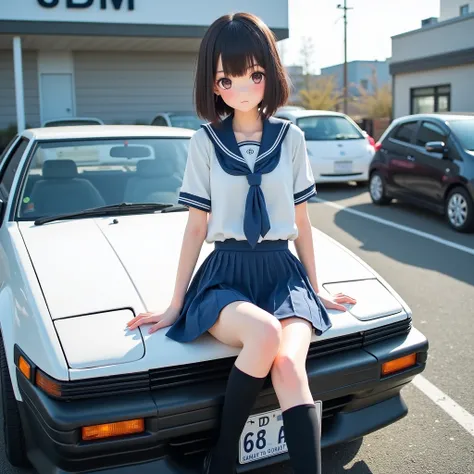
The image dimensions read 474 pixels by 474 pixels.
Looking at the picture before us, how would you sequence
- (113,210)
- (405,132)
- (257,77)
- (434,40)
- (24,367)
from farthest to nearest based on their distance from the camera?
1. (434,40)
2. (405,132)
3. (113,210)
4. (257,77)
5. (24,367)

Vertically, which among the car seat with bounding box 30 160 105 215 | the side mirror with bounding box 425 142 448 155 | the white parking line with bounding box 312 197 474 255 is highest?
the side mirror with bounding box 425 142 448 155

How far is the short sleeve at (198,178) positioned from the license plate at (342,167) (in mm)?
9101

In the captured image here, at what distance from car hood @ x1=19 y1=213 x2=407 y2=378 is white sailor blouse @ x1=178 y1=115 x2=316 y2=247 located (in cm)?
42

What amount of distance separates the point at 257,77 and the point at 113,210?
152cm

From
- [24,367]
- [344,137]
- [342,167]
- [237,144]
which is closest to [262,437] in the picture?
[24,367]

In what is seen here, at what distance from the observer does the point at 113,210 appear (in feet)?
11.8

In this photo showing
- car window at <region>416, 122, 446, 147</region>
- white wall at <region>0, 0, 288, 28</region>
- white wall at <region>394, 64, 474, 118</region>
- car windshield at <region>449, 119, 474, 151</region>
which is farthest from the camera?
white wall at <region>394, 64, 474, 118</region>

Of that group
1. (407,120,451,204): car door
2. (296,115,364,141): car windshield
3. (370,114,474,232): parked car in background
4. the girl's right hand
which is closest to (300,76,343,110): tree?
(296,115,364,141): car windshield

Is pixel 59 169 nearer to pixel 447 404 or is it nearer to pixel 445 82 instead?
pixel 447 404

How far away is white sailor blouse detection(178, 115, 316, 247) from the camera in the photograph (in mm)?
2422

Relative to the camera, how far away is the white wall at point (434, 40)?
60.0 ft

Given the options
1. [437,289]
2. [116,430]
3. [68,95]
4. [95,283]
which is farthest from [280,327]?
[68,95]

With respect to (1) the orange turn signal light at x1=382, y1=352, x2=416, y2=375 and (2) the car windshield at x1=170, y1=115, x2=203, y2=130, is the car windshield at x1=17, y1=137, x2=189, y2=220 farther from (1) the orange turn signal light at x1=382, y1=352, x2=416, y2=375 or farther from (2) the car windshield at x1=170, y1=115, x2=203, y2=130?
(2) the car windshield at x1=170, y1=115, x2=203, y2=130

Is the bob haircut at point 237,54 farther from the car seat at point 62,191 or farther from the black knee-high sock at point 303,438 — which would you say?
the car seat at point 62,191
